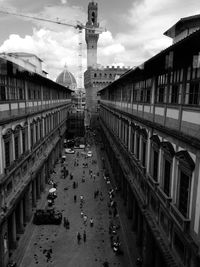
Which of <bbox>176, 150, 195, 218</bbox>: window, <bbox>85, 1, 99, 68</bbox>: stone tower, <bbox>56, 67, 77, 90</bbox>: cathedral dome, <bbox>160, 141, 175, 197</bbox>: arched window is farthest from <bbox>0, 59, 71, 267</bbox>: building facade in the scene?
<bbox>56, 67, 77, 90</bbox>: cathedral dome

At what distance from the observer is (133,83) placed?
25016mm

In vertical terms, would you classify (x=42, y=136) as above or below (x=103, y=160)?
above

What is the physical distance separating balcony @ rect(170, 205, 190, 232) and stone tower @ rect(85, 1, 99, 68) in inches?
3893

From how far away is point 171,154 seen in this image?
13.8 m

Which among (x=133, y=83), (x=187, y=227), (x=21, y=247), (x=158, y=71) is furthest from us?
(x=133, y=83)

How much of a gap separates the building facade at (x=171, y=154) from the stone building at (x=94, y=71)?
6803cm

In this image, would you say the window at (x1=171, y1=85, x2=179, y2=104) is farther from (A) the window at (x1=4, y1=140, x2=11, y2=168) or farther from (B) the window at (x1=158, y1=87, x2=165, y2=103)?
(A) the window at (x1=4, y1=140, x2=11, y2=168)

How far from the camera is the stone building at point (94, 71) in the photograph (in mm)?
92312

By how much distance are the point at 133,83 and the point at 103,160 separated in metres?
28.3


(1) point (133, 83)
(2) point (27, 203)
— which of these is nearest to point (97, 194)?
(2) point (27, 203)

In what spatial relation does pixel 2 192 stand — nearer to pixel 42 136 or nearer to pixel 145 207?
pixel 145 207

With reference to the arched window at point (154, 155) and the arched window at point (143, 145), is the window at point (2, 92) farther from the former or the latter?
the arched window at point (154, 155)

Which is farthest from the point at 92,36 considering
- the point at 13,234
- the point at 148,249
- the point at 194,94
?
the point at 194,94

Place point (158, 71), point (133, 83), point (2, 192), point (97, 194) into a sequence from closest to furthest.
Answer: point (158, 71)
point (2, 192)
point (133, 83)
point (97, 194)
